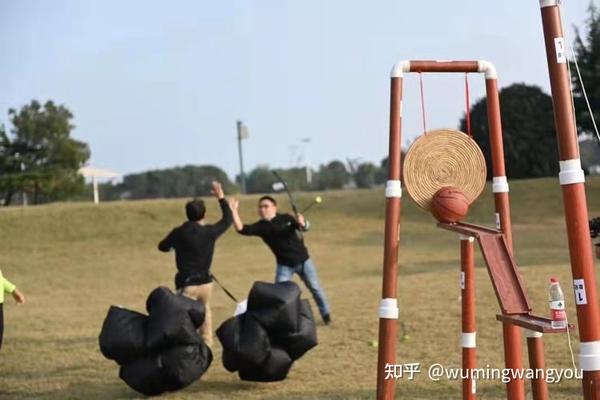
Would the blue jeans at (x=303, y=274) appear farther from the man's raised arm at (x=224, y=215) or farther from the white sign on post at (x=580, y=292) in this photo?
the white sign on post at (x=580, y=292)

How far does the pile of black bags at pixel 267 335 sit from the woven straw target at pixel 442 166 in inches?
78.2

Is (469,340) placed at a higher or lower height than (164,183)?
lower

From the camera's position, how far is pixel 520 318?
381cm

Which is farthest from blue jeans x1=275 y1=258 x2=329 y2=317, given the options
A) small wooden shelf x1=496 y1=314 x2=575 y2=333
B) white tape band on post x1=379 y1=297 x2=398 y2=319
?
small wooden shelf x1=496 y1=314 x2=575 y2=333

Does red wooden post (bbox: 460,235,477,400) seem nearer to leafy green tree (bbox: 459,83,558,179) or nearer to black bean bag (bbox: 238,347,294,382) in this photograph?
black bean bag (bbox: 238,347,294,382)

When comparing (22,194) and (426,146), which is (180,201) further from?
A: (426,146)

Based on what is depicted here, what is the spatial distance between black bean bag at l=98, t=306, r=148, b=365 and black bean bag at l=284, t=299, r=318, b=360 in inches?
45.3

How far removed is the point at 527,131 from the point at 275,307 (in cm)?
2533

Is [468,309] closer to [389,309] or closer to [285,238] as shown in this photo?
[389,309]

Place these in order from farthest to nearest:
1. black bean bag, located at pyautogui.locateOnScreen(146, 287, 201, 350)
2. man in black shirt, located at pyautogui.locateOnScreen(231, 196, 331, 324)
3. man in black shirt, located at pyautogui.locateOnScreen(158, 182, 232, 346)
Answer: man in black shirt, located at pyautogui.locateOnScreen(231, 196, 331, 324) → man in black shirt, located at pyautogui.locateOnScreen(158, 182, 232, 346) → black bean bag, located at pyautogui.locateOnScreen(146, 287, 201, 350)

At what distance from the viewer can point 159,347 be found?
Result: 590 cm

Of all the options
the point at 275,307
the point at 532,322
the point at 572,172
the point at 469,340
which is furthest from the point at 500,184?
the point at 275,307

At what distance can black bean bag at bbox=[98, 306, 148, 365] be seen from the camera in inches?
232

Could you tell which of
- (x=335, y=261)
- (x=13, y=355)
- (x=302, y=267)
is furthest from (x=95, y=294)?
(x=302, y=267)
